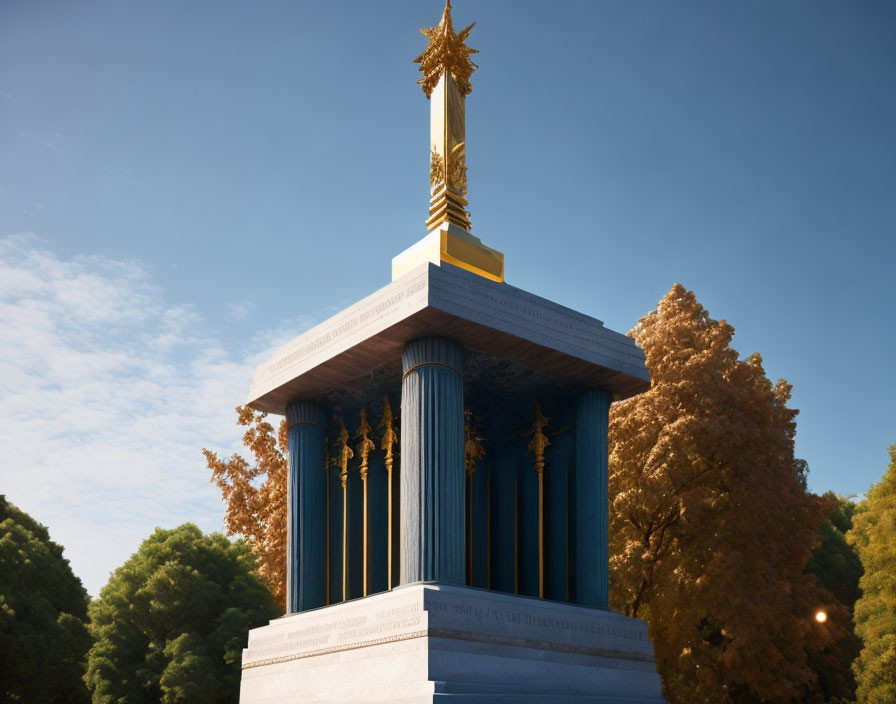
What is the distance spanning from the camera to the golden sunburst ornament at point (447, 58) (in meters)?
18.5

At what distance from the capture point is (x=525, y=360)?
1568 centimetres

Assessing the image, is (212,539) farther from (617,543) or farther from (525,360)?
(525,360)

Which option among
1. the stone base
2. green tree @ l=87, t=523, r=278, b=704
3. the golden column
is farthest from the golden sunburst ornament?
green tree @ l=87, t=523, r=278, b=704

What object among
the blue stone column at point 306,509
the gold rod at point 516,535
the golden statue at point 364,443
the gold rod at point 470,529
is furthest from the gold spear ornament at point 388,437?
the gold rod at point 516,535

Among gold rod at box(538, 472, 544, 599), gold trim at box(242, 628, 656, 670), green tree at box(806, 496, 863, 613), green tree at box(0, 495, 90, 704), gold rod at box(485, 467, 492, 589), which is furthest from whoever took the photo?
green tree at box(806, 496, 863, 613)

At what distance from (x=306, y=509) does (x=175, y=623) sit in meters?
16.2

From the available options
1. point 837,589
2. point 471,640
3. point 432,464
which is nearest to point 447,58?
point 432,464

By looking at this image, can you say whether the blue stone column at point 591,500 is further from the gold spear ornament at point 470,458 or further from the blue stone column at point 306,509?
the blue stone column at point 306,509

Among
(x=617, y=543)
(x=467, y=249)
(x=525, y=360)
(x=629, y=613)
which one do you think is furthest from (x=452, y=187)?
(x=629, y=613)

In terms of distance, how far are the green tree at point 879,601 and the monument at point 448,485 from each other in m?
13.5

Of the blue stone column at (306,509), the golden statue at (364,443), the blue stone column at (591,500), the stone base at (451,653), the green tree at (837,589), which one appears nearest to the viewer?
the stone base at (451,653)

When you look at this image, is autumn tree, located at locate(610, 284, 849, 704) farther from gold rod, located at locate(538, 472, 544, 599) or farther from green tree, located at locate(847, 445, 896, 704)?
gold rod, located at locate(538, 472, 544, 599)

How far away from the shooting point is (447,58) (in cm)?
1842

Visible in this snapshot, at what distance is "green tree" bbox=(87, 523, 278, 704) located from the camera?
29.0m
